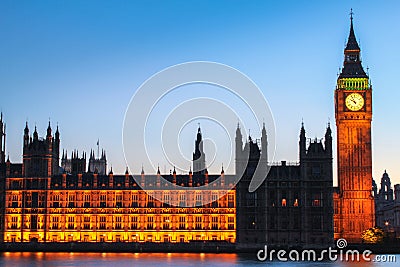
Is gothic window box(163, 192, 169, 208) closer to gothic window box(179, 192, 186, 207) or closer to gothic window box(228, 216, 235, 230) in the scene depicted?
gothic window box(179, 192, 186, 207)

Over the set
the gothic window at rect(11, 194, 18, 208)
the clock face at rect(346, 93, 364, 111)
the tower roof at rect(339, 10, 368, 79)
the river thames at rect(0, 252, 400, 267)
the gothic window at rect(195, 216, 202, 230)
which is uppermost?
the tower roof at rect(339, 10, 368, 79)

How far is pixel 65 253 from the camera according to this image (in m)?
110

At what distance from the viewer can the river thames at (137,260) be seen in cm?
8888

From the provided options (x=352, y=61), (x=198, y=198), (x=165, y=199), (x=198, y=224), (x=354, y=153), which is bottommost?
(x=198, y=224)

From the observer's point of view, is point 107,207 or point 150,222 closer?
point 150,222

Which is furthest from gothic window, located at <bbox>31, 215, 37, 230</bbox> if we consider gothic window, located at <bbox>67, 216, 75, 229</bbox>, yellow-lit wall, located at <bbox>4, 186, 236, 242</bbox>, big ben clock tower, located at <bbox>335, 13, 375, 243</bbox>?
big ben clock tower, located at <bbox>335, 13, 375, 243</bbox>

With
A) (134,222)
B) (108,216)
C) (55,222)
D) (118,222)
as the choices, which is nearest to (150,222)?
(134,222)

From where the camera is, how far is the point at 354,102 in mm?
137000

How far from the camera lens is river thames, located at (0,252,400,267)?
3499 inches

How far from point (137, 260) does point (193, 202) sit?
27.4m

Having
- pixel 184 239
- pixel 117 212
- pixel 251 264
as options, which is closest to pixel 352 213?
pixel 184 239

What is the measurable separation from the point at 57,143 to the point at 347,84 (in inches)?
1940

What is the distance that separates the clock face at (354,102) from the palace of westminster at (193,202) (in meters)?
9.83

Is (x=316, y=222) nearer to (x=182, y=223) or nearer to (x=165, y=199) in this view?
(x=182, y=223)
